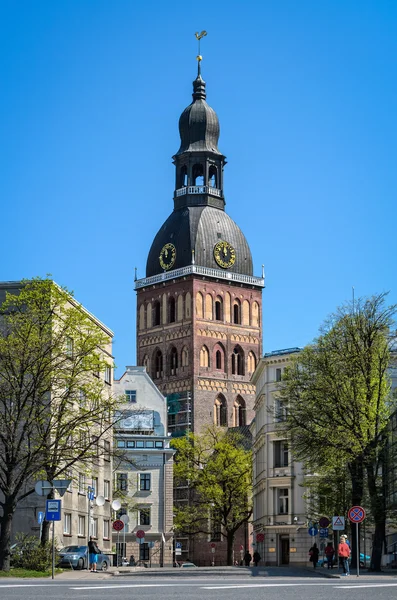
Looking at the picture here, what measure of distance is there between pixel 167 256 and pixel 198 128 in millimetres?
15357

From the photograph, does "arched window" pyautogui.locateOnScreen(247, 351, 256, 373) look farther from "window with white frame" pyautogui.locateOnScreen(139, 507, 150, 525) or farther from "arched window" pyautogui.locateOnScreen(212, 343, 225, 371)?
"window with white frame" pyautogui.locateOnScreen(139, 507, 150, 525)

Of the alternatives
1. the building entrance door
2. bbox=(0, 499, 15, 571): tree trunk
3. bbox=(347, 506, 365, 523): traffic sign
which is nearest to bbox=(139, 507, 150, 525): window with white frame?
the building entrance door

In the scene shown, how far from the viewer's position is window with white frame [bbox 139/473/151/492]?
9700cm

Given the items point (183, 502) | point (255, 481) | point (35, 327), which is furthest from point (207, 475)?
point (35, 327)

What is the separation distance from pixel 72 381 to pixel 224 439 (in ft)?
199

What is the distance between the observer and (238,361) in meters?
140

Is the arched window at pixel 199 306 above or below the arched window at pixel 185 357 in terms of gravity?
above

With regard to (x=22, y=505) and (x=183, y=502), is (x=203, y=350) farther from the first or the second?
(x=22, y=505)

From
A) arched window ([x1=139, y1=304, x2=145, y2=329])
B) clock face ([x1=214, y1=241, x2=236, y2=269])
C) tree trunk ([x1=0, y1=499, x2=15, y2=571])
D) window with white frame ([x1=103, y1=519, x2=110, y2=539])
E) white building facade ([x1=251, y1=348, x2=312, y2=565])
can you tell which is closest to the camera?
tree trunk ([x1=0, y1=499, x2=15, y2=571])

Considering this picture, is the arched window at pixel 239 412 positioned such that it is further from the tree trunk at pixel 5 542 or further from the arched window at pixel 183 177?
the tree trunk at pixel 5 542

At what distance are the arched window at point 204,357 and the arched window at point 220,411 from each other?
12.7 feet

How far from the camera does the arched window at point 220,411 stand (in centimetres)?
13550

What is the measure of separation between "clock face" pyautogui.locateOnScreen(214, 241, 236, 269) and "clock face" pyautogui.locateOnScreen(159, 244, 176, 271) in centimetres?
489

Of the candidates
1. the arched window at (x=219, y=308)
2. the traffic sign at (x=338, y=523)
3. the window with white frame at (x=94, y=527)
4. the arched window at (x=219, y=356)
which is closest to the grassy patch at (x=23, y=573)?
the traffic sign at (x=338, y=523)
